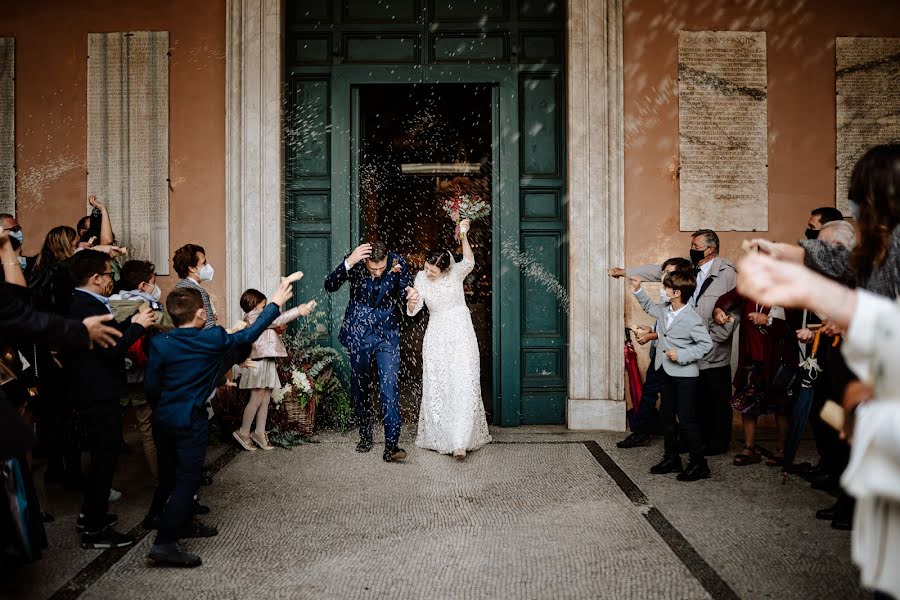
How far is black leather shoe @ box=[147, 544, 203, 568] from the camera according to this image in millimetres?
3805

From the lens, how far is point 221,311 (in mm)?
7391

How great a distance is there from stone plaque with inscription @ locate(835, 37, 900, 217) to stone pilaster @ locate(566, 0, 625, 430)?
2159 mm

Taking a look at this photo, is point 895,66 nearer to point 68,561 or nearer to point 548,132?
point 548,132

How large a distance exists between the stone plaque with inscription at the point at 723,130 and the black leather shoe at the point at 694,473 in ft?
8.65

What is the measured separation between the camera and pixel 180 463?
3.86m

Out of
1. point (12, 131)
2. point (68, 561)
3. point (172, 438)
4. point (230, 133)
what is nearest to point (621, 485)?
point (172, 438)

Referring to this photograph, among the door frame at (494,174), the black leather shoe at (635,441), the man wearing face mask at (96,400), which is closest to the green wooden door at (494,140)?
the door frame at (494,174)

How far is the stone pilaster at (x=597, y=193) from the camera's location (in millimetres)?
7203

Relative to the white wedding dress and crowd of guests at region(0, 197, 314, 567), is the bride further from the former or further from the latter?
crowd of guests at region(0, 197, 314, 567)

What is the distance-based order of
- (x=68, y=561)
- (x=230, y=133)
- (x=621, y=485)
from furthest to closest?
(x=230, y=133) < (x=621, y=485) < (x=68, y=561)

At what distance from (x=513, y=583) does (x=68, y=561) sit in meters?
2.26

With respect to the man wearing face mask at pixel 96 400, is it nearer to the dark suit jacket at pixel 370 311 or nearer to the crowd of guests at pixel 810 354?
the dark suit jacket at pixel 370 311

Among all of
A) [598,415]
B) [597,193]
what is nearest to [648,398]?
[598,415]

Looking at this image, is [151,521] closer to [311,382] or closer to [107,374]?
[107,374]
